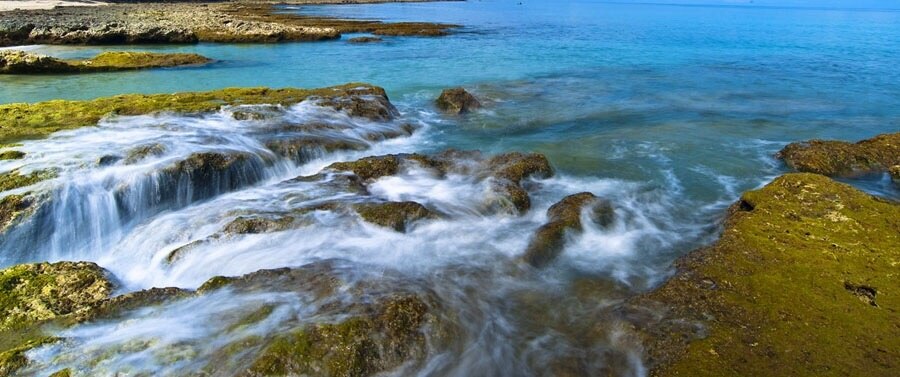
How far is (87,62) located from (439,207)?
2520 cm

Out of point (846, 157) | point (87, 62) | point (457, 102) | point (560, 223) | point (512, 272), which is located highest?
point (87, 62)

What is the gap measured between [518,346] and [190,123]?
36.1 feet

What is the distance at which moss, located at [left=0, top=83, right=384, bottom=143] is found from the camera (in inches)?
478

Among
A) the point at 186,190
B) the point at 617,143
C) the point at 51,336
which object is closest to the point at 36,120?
the point at 186,190

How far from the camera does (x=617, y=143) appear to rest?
14.9 meters

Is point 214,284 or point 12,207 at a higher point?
point 12,207

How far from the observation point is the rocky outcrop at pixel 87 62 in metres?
23.1

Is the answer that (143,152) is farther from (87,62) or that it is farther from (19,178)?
(87,62)

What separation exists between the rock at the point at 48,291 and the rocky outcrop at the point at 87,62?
22.6 meters

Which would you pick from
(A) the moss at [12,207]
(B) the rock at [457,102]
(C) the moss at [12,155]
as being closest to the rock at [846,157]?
(B) the rock at [457,102]

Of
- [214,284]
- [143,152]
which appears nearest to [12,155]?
[143,152]

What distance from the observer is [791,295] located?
20.0 feet

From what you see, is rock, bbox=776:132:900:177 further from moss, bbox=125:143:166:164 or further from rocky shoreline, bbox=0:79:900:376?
moss, bbox=125:143:166:164

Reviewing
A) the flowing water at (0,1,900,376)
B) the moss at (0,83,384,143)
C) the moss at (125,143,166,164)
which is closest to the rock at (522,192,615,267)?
the flowing water at (0,1,900,376)
